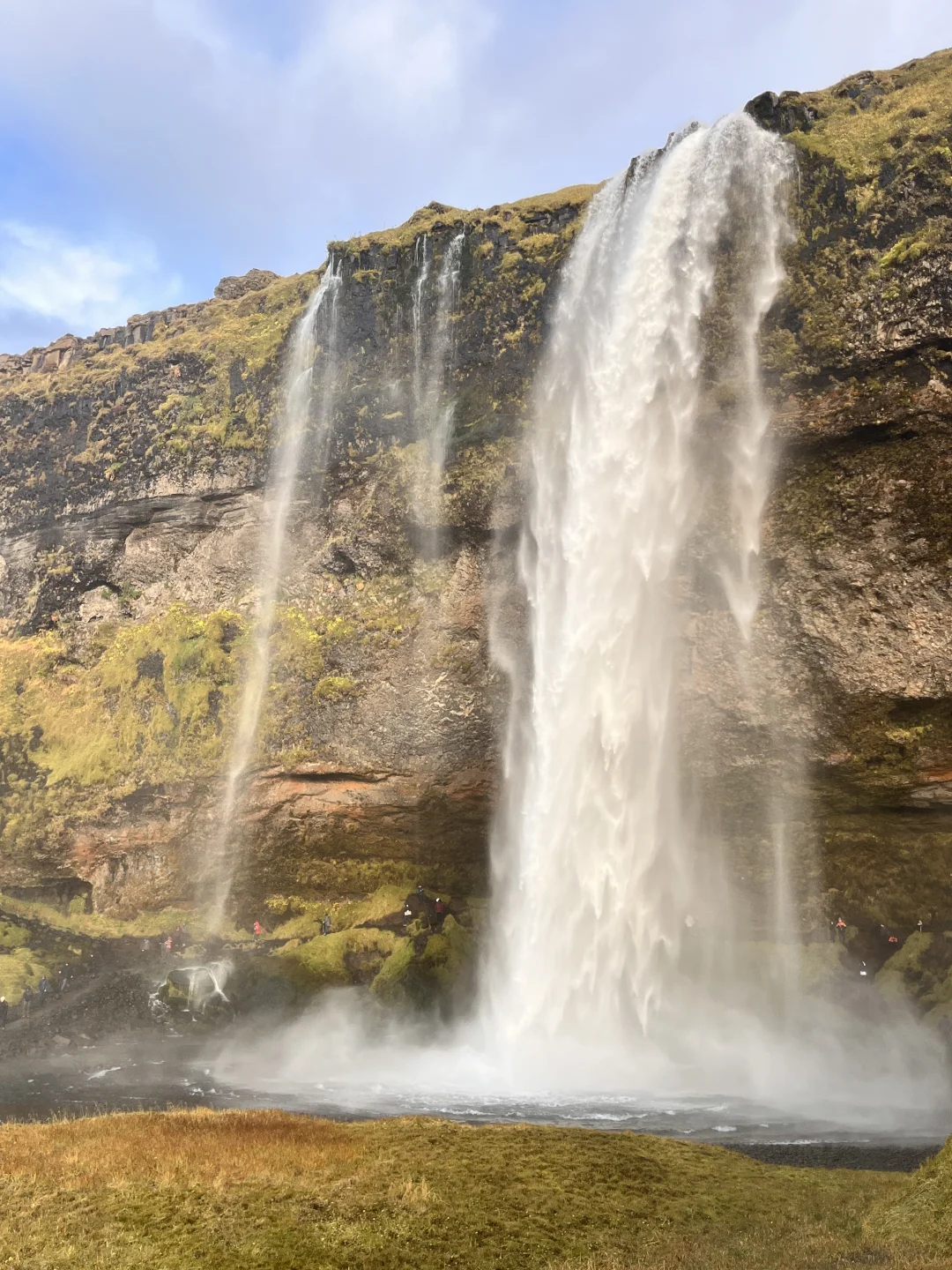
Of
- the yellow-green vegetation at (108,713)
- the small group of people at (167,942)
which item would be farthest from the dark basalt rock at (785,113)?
the small group of people at (167,942)

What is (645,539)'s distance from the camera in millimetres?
26766

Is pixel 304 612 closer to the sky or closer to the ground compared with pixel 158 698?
closer to the sky

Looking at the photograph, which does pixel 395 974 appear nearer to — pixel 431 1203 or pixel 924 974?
pixel 924 974

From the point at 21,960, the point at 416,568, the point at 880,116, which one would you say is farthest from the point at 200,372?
the point at 880,116

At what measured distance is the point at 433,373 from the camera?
32125 millimetres

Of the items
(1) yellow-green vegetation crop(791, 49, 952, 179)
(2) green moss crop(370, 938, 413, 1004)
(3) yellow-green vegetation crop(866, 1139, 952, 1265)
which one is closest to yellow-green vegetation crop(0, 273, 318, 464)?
(2) green moss crop(370, 938, 413, 1004)

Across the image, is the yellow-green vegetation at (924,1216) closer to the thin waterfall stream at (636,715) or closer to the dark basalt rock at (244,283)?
the thin waterfall stream at (636,715)

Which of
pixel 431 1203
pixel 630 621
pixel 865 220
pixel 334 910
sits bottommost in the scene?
pixel 431 1203

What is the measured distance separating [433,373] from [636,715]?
14904mm

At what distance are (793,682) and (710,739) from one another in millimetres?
3058

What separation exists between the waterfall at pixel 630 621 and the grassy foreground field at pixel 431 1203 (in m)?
10.3

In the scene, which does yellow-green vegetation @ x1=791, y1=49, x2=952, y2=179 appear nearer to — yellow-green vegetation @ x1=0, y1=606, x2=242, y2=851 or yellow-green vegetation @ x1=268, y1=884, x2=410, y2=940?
yellow-green vegetation @ x1=0, y1=606, x2=242, y2=851

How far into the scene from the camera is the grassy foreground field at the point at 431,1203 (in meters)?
9.80

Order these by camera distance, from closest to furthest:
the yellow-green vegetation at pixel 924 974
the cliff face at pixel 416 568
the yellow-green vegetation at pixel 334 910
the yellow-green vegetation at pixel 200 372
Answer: the yellow-green vegetation at pixel 924 974
the cliff face at pixel 416 568
the yellow-green vegetation at pixel 334 910
the yellow-green vegetation at pixel 200 372
